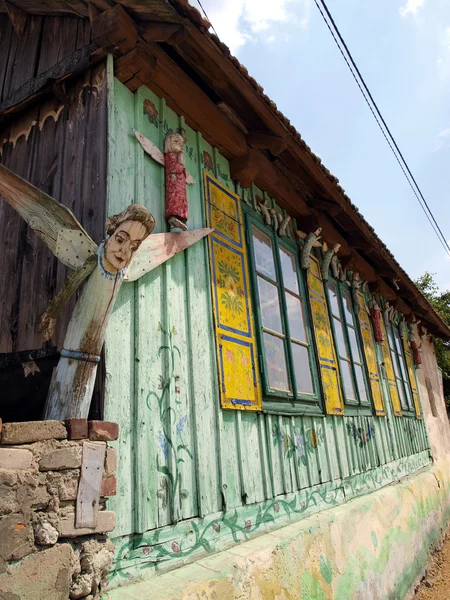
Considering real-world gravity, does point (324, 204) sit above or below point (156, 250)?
above

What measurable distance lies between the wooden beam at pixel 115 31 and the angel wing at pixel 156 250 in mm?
1377

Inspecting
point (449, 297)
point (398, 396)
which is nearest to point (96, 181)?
point (398, 396)

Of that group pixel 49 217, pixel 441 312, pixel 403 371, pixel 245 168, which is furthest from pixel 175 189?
pixel 441 312

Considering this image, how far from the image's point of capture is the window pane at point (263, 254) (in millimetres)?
4414

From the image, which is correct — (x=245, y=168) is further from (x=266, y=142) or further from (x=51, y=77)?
(x=51, y=77)

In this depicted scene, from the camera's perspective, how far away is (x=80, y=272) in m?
2.35

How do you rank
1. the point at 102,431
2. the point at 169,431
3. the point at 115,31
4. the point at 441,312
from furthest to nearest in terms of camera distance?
1. the point at 441,312
2. the point at 115,31
3. the point at 169,431
4. the point at 102,431

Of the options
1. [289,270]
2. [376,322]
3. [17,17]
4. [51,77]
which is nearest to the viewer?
[51,77]

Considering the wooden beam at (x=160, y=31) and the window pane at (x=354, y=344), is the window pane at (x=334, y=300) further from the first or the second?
the wooden beam at (x=160, y=31)

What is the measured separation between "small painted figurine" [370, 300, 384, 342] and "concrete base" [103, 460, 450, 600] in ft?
7.40

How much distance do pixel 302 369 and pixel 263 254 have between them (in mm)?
1243

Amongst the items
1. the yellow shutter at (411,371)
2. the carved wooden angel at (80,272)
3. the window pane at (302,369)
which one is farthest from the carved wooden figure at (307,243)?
the yellow shutter at (411,371)

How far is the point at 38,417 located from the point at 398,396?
22.5 feet

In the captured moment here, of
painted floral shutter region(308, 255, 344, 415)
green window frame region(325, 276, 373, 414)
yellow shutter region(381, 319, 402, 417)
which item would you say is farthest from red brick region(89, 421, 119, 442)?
yellow shutter region(381, 319, 402, 417)
